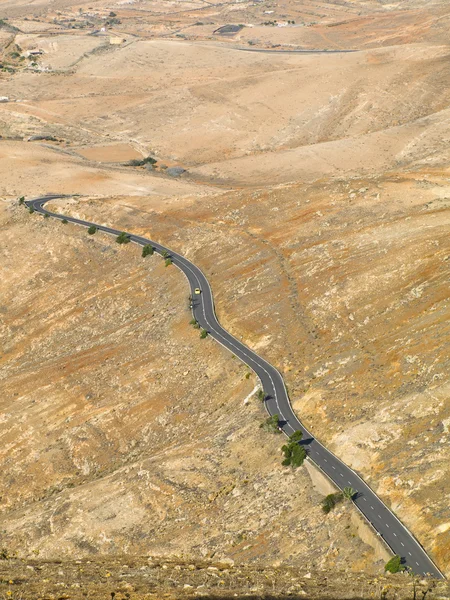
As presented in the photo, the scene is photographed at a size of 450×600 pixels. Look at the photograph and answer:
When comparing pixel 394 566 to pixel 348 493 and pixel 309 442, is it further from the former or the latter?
pixel 309 442

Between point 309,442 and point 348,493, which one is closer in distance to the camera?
point 348,493

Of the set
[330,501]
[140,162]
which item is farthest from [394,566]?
[140,162]

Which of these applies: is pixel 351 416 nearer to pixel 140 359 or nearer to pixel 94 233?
pixel 140 359

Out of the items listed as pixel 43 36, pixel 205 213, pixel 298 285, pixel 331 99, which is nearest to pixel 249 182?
pixel 205 213

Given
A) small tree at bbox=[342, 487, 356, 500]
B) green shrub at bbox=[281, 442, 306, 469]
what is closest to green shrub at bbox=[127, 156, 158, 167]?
green shrub at bbox=[281, 442, 306, 469]

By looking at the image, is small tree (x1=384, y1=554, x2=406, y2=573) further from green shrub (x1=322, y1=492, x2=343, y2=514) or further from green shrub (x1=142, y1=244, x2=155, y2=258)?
green shrub (x1=142, y1=244, x2=155, y2=258)
